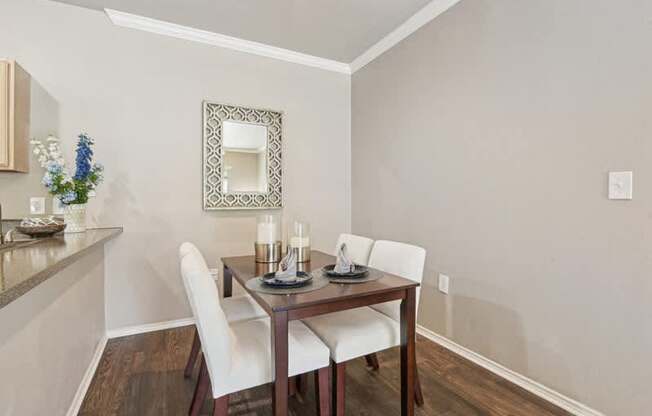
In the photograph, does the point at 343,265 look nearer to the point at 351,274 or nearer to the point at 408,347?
the point at 351,274

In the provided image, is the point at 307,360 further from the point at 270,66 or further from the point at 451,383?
the point at 270,66

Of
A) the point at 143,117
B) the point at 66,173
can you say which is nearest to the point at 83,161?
the point at 66,173

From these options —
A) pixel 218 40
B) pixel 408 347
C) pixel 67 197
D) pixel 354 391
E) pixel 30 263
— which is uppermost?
pixel 218 40

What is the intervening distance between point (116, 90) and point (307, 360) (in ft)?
8.16

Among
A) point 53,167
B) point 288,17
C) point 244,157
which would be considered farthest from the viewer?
point 244,157

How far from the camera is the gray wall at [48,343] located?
1.00m

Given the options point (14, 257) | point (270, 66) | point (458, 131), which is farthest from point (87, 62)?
point (458, 131)

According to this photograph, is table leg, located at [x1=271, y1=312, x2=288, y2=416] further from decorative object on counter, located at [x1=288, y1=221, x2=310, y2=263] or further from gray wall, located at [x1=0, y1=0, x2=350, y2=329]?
gray wall, located at [x1=0, y1=0, x2=350, y2=329]

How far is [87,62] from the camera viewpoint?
7.87ft

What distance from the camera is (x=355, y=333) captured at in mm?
1480

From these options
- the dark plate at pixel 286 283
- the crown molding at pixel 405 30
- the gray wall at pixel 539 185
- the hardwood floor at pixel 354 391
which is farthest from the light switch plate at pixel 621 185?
the crown molding at pixel 405 30

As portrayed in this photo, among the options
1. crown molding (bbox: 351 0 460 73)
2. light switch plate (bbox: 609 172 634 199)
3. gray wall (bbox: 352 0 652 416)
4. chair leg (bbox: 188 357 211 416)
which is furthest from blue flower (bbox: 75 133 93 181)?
light switch plate (bbox: 609 172 634 199)

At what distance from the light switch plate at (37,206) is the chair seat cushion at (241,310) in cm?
151

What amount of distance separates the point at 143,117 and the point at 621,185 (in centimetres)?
308
